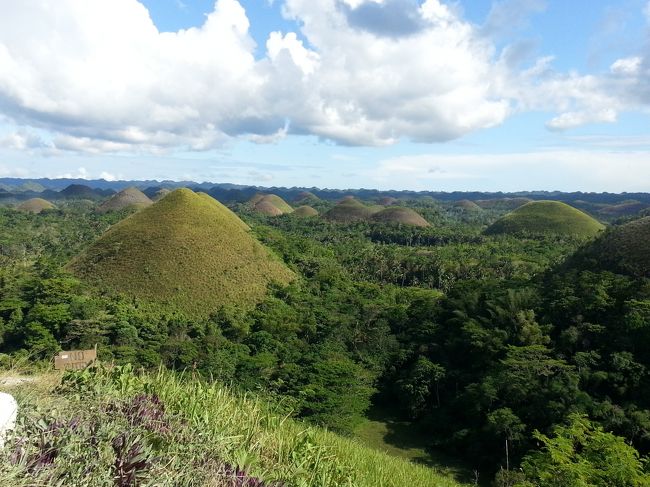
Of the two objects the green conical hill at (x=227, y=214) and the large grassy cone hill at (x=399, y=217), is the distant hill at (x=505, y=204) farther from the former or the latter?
the green conical hill at (x=227, y=214)

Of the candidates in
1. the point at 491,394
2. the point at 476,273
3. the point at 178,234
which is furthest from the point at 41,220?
the point at 491,394

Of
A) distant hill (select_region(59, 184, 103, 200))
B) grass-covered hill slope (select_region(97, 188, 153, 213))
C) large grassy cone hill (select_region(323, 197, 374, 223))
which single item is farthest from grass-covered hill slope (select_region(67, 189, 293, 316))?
distant hill (select_region(59, 184, 103, 200))

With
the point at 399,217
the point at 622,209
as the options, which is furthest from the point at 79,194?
the point at 622,209

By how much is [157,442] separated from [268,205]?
5607 inches

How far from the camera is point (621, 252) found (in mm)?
37656

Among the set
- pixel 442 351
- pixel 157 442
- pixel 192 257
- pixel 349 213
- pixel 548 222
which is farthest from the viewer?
pixel 349 213

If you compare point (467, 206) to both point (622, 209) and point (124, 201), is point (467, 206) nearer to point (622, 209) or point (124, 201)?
point (622, 209)

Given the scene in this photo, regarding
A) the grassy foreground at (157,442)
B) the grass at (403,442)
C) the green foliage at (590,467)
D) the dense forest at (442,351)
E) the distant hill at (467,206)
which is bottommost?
the grass at (403,442)

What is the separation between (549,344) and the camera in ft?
87.8

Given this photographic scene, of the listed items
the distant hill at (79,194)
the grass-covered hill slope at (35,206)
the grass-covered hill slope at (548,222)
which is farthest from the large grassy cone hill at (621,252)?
the distant hill at (79,194)

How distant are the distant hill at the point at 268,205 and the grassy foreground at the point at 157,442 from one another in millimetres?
131707

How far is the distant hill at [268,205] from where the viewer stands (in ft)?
459

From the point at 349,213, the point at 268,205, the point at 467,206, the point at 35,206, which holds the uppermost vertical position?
the point at 467,206

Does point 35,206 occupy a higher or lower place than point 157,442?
lower
